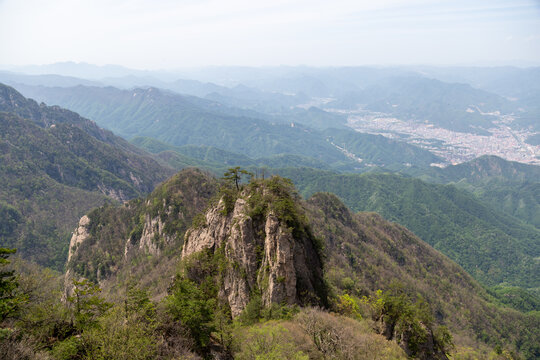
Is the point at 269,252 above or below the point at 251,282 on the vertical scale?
above

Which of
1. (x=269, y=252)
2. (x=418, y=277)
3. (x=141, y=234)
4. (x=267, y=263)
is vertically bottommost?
(x=418, y=277)

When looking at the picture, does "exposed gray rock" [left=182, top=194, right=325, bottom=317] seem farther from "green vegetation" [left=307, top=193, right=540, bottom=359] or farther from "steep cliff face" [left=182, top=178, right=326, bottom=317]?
"green vegetation" [left=307, top=193, right=540, bottom=359]

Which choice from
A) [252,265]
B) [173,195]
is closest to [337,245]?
[173,195]

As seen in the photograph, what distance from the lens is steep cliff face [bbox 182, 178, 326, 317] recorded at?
37.1 meters

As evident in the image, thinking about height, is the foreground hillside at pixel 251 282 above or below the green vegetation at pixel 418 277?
above

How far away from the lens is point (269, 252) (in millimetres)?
38344

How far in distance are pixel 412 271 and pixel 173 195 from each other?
9859 cm

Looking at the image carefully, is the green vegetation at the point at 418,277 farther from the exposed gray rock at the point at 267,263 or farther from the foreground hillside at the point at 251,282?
the exposed gray rock at the point at 267,263

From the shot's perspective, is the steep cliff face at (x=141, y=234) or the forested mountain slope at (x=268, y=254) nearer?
the forested mountain slope at (x=268, y=254)

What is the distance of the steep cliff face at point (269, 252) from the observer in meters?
37.1

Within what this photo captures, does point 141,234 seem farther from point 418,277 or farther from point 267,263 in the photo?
point 418,277

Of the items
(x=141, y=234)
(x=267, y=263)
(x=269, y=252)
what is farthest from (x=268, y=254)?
(x=141, y=234)

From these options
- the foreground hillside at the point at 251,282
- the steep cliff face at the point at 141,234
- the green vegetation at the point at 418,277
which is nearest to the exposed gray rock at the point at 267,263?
the foreground hillside at the point at 251,282

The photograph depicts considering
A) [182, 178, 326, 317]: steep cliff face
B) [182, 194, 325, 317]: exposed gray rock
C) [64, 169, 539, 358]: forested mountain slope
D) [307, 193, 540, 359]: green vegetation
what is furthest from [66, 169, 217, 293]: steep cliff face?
[307, 193, 540, 359]: green vegetation
